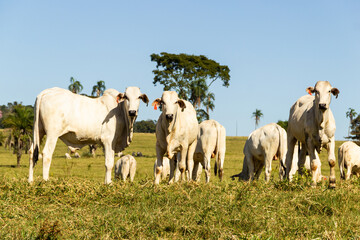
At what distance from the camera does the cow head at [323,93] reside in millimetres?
9641

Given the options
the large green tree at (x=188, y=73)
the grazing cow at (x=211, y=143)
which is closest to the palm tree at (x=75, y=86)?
the large green tree at (x=188, y=73)

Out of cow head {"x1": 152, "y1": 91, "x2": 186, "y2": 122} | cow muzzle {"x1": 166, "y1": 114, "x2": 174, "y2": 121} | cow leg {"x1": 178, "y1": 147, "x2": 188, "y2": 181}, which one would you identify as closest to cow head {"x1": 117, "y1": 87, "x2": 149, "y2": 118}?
cow head {"x1": 152, "y1": 91, "x2": 186, "y2": 122}

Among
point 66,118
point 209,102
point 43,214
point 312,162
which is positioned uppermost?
point 209,102

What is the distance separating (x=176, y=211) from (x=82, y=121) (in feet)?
16.2

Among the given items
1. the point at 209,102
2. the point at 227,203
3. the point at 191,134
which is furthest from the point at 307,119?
the point at 209,102

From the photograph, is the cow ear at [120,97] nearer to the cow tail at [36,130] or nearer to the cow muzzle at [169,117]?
the cow muzzle at [169,117]

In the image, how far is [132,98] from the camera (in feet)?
35.6

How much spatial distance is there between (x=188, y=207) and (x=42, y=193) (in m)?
3.23

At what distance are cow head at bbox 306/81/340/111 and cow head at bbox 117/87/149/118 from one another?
161 inches

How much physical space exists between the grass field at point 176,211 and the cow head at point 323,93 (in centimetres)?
167

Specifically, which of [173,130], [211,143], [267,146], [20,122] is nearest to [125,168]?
[211,143]

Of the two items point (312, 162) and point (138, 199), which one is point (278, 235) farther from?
point (312, 162)

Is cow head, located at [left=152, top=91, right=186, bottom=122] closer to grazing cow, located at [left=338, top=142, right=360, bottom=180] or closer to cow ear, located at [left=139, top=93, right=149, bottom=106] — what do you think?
cow ear, located at [left=139, top=93, right=149, bottom=106]

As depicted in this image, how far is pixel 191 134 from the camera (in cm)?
1114
